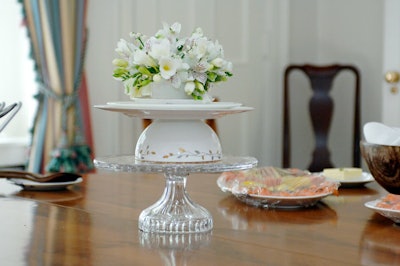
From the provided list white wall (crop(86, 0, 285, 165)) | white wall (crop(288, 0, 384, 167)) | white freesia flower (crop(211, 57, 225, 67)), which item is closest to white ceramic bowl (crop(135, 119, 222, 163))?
white freesia flower (crop(211, 57, 225, 67))

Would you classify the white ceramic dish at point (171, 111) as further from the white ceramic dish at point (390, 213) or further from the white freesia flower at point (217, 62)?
the white ceramic dish at point (390, 213)

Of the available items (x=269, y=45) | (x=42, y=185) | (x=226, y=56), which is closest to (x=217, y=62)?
(x=42, y=185)

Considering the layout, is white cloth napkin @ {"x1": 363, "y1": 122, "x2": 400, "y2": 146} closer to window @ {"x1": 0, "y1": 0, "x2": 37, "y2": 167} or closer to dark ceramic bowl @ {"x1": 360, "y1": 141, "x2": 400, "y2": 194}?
dark ceramic bowl @ {"x1": 360, "y1": 141, "x2": 400, "y2": 194}

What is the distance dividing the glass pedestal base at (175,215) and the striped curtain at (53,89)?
6.24 ft

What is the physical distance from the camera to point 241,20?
14.4ft

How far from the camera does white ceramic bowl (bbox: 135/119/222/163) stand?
55.6 inches

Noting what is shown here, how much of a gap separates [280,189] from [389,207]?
0.95 feet

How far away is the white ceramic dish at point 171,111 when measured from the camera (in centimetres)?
137

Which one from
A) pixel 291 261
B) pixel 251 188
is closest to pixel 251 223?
pixel 251 188

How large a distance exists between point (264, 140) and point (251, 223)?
3075 millimetres

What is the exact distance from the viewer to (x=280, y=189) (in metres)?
1.72

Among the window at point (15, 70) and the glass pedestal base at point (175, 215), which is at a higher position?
the window at point (15, 70)

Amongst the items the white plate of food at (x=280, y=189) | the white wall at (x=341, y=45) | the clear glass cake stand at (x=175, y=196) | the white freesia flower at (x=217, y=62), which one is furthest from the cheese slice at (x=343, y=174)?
the white wall at (x=341, y=45)

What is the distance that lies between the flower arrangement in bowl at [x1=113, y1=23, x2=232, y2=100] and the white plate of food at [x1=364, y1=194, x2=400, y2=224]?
410mm
